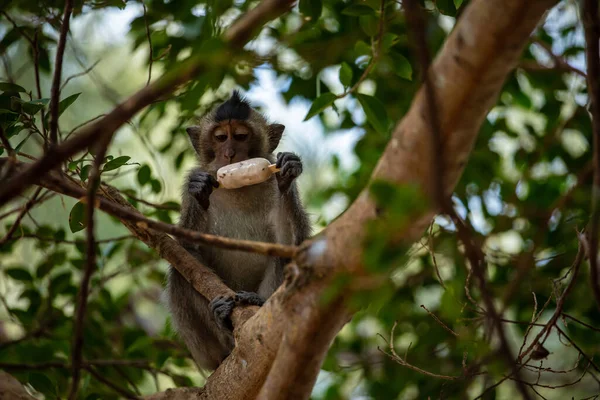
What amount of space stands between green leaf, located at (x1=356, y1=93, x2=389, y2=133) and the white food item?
42.3 inches

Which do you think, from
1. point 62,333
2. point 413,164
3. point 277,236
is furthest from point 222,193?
point 413,164

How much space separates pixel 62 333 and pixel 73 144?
4.24 m

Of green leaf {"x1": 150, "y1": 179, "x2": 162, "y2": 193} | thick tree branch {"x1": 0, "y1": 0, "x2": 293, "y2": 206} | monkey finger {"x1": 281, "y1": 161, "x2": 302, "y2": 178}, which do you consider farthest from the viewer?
green leaf {"x1": 150, "y1": 179, "x2": 162, "y2": 193}

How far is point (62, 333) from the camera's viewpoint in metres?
6.37

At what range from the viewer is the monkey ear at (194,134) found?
7070 millimetres

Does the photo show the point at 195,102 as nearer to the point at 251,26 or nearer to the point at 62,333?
the point at 251,26

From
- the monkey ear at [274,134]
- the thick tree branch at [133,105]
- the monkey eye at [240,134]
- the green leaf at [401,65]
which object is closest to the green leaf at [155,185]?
the monkey eye at [240,134]

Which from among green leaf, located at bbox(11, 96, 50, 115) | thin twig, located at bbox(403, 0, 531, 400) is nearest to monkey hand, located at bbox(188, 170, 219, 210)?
green leaf, located at bbox(11, 96, 50, 115)

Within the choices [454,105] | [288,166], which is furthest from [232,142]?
Result: [454,105]

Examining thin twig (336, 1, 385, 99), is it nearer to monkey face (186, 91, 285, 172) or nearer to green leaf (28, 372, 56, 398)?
monkey face (186, 91, 285, 172)

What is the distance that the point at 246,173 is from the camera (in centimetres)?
552

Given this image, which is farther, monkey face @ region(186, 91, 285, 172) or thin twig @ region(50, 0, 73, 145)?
monkey face @ region(186, 91, 285, 172)

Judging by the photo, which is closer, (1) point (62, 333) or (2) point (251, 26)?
(2) point (251, 26)

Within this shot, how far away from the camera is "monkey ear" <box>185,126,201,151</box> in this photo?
23.2ft
